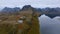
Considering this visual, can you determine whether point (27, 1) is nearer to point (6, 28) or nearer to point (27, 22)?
point (27, 22)

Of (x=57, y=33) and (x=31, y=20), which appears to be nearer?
(x=31, y=20)

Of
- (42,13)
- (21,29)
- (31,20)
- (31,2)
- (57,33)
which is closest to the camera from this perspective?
(21,29)

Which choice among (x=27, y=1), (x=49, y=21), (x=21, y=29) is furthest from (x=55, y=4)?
(x=21, y=29)

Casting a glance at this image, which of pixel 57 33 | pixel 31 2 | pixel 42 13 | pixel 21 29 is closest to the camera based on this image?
pixel 21 29

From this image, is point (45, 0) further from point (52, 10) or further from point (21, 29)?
point (21, 29)

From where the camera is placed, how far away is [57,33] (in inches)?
57.6

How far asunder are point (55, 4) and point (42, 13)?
0.32m

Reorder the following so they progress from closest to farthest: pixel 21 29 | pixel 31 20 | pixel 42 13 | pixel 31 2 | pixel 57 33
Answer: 1. pixel 21 29
2. pixel 31 20
3. pixel 42 13
4. pixel 57 33
5. pixel 31 2

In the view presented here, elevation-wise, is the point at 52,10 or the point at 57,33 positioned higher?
the point at 52,10

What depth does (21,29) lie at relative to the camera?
2.88 ft

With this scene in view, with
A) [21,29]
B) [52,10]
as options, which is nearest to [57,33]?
[52,10]

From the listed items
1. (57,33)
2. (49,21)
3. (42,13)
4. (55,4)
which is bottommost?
(57,33)

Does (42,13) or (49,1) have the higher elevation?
(49,1)

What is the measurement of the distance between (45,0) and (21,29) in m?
0.82
